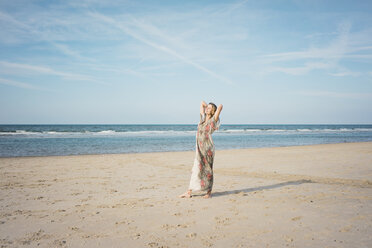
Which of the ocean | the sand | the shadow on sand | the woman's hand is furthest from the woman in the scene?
the ocean

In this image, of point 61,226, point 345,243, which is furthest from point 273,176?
point 61,226

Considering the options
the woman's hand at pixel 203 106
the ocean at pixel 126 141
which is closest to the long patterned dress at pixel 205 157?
the woman's hand at pixel 203 106

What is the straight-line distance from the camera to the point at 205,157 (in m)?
5.57

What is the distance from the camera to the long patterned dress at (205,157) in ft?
18.2

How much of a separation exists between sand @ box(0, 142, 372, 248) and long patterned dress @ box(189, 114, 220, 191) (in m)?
0.31

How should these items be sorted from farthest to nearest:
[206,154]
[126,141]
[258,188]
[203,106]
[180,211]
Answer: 1. [126,141]
2. [258,188]
3. [203,106]
4. [206,154]
5. [180,211]

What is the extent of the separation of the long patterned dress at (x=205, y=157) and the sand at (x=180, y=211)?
306 millimetres

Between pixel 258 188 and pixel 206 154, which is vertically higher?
pixel 206 154

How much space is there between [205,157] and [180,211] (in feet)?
4.42

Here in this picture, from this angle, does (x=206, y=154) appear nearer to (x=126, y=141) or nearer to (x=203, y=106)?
(x=203, y=106)

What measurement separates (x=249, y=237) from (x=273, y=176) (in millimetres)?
5191

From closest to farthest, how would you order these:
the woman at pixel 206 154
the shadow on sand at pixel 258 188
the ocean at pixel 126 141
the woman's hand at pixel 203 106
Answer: the woman at pixel 206 154, the woman's hand at pixel 203 106, the shadow on sand at pixel 258 188, the ocean at pixel 126 141

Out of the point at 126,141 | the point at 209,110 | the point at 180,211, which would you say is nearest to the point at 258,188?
the point at 209,110

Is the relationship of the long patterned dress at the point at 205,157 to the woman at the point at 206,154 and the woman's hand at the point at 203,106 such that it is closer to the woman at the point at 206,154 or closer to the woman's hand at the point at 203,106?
the woman at the point at 206,154
